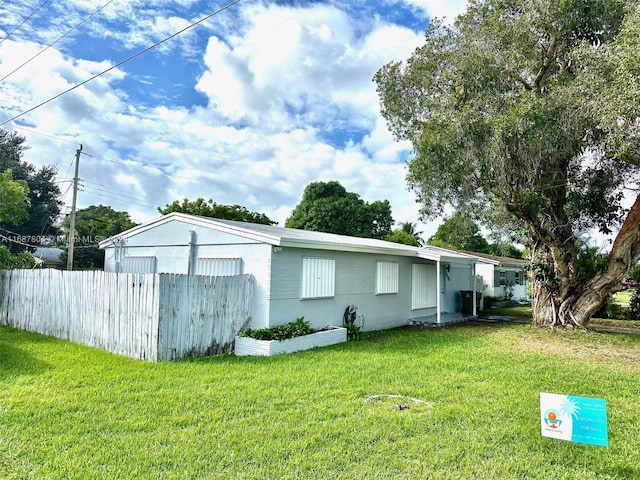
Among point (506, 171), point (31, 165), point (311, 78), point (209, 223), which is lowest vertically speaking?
point (209, 223)

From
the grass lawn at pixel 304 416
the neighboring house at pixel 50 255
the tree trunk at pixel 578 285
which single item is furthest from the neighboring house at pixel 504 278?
the neighboring house at pixel 50 255

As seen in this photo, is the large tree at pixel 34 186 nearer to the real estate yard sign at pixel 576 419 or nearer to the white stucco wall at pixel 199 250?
the white stucco wall at pixel 199 250

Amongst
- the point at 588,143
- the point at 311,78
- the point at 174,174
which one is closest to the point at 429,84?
the point at 311,78

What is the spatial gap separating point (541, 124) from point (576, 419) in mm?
7830

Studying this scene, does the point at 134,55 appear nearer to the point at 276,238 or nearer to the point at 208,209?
the point at 276,238

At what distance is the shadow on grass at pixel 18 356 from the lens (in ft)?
21.6

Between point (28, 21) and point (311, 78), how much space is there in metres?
6.75

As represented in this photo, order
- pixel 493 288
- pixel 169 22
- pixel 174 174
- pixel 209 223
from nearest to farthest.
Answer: pixel 169 22 < pixel 209 223 < pixel 493 288 < pixel 174 174

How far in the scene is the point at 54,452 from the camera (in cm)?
376

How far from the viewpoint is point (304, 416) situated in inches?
187

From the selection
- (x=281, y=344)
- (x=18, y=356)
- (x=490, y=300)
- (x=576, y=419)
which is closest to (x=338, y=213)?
(x=490, y=300)

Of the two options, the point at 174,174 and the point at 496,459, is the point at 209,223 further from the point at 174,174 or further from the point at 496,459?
the point at 174,174

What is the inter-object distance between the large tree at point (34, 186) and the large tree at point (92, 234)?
1506 millimetres

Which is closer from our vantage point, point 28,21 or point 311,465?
point 311,465
